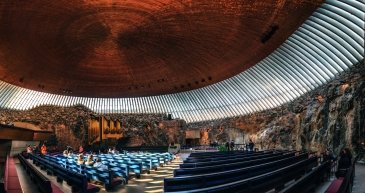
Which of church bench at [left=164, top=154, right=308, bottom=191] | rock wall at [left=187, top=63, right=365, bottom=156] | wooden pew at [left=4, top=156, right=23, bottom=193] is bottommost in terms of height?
wooden pew at [left=4, top=156, right=23, bottom=193]

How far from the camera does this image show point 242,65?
32281mm

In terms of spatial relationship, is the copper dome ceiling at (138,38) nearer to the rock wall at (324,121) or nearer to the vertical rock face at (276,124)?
the vertical rock face at (276,124)

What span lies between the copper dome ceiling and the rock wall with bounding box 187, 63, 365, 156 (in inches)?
222

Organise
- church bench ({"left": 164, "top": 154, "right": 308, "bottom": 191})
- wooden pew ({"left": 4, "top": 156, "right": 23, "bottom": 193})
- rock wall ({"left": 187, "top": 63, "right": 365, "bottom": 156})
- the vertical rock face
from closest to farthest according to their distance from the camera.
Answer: church bench ({"left": 164, "top": 154, "right": 308, "bottom": 191}) → wooden pew ({"left": 4, "top": 156, "right": 23, "bottom": 193}) → rock wall ({"left": 187, "top": 63, "right": 365, "bottom": 156}) → the vertical rock face

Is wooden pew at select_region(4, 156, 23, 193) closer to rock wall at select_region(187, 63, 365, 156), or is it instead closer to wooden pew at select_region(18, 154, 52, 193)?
wooden pew at select_region(18, 154, 52, 193)

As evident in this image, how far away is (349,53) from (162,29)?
16520 millimetres

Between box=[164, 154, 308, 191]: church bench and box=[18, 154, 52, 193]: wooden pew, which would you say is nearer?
box=[18, 154, 52, 193]: wooden pew

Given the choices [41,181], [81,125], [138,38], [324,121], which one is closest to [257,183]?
[41,181]

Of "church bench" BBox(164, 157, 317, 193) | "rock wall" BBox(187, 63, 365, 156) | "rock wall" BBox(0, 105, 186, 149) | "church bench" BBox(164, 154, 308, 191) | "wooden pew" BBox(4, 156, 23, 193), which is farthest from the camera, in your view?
"rock wall" BBox(0, 105, 186, 149)

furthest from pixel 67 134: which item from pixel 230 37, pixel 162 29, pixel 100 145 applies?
pixel 230 37

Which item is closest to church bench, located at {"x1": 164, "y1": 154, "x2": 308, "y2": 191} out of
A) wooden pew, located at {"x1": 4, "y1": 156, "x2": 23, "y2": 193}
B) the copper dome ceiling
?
wooden pew, located at {"x1": 4, "y1": 156, "x2": 23, "y2": 193}

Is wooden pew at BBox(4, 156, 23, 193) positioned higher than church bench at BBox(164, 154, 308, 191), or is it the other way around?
church bench at BBox(164, 154, 308, 191)

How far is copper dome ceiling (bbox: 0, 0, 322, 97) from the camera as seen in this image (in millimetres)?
20047

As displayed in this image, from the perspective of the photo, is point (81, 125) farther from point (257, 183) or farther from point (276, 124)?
point (257, 183)
